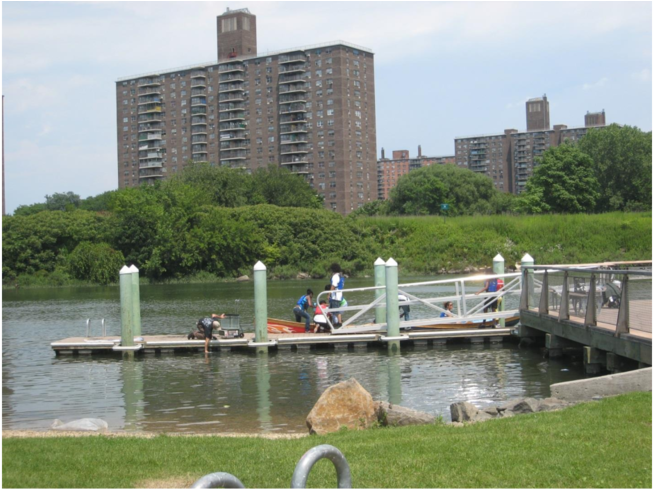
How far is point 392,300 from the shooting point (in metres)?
20.9

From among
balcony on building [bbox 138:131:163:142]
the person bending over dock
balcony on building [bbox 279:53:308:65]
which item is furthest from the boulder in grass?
balcony on building [bbox 138:131:163:142]

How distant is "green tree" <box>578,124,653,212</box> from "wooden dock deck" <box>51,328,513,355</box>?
68237mm

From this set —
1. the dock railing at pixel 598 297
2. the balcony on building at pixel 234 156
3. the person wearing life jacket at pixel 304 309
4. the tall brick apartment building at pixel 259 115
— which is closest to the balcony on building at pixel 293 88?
the tall brick apartment building at pixel 259 115

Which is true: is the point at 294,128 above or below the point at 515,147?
Answer: below

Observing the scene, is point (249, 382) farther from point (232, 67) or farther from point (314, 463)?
point (232, 67)

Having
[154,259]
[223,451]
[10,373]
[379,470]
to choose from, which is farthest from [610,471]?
[154,259]

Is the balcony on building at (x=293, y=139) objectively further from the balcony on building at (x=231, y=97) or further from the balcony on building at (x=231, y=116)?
the balcony on building at (x=231, y=97)

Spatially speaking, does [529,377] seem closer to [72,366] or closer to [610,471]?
[610,471]

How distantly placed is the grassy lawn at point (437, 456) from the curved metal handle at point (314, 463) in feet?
4.44

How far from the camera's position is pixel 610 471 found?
21.1 ft

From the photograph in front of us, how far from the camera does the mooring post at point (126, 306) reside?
21156mm

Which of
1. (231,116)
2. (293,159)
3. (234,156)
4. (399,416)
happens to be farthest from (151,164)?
(399,416)

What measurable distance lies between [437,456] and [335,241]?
214 feet

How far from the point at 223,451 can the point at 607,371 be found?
10.5m
